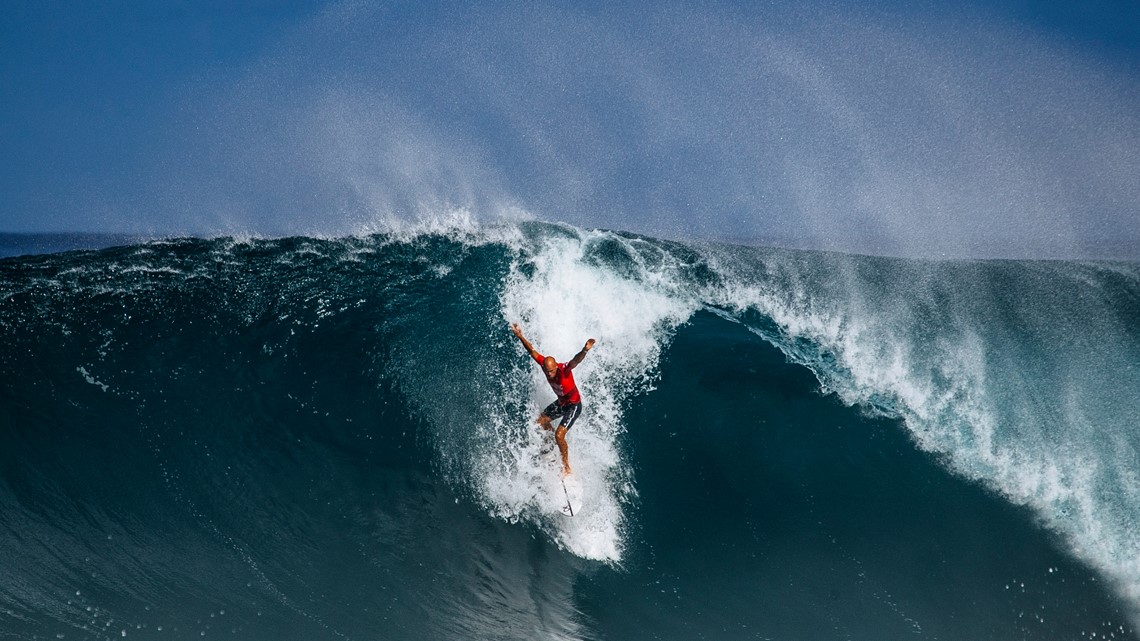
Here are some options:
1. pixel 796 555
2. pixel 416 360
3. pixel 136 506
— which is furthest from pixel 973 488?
pixel 136 506

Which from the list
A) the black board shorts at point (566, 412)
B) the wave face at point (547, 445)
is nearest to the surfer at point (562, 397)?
the black board shorts at point (566, 412)

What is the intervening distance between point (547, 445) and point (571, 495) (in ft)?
1.75

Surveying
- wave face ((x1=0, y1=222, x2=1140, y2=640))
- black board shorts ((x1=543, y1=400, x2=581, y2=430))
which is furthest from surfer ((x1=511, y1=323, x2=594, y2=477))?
wave face ((x1=0, y1=222, x2=1140, y2=640))

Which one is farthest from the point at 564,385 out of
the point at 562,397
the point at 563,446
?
the point at 563,446

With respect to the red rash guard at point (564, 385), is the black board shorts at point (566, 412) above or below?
below

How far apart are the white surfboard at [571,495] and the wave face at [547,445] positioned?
0.11 metres

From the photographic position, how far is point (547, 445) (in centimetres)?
651

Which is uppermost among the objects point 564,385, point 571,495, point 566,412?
point 564,385

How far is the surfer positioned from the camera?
600 cm

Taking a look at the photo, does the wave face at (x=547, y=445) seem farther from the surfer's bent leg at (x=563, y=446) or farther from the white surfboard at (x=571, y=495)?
the surfer's bent leg at (x=563, y=446)

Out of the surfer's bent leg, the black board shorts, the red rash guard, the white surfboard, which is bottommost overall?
the white surfboard

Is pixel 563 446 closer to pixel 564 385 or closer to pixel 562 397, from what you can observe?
pixel 562 397

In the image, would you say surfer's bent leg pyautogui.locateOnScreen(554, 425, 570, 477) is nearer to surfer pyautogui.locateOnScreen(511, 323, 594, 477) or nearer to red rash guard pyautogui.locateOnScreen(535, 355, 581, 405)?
surfer pyautogui.locateOnScreen(511, 323, 594, 477)

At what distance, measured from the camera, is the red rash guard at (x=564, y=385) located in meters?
6.06
